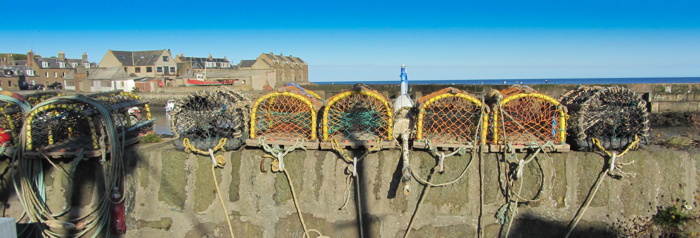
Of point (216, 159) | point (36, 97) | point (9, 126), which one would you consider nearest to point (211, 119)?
point (216, 159)

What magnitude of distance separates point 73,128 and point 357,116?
430 centimetres

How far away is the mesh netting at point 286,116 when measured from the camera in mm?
5121

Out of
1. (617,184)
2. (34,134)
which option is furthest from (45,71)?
(617,184)

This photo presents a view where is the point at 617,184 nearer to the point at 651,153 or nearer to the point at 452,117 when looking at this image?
the point at 651,153

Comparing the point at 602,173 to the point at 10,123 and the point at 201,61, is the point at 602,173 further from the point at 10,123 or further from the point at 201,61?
the point at 201,61

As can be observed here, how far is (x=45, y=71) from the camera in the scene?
60.9 meters

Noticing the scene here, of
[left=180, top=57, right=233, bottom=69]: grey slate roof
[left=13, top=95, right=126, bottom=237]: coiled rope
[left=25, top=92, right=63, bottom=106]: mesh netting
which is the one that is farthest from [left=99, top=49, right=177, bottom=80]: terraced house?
[left=13, top=95, right=126, bottom=237]: coiled rope

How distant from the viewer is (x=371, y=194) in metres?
5.05

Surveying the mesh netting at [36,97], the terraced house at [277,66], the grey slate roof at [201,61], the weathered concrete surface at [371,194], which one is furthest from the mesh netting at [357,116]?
the grey slate roof at [201,61]

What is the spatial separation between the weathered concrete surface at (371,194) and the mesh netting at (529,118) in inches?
11.1

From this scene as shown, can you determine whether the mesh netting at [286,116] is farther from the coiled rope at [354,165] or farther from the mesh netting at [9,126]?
the mesh netting at [9,126]

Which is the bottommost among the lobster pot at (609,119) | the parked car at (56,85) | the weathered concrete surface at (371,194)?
the weathered concrete surface at (371,194)

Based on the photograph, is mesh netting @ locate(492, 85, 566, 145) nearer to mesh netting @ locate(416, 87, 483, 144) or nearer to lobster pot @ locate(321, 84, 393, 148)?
mesh netting @ locate(416, 87, 483, 144)

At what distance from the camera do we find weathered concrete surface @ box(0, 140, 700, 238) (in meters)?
4.86
